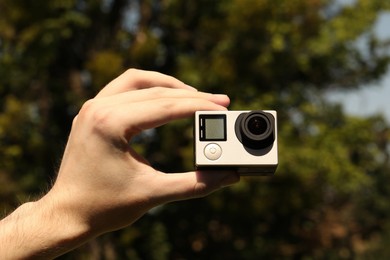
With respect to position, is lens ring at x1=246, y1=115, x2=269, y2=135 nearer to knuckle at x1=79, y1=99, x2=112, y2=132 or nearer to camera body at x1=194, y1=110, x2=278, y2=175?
camera body at x1=194, y1=110, x2=278, y2=175

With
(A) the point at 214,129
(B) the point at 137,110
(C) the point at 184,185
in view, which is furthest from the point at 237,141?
(B) the point at 137,110

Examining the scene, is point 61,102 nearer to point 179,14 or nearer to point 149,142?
point 149,142

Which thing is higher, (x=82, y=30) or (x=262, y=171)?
(x=82, y=30)

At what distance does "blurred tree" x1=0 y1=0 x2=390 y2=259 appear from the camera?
19.3m

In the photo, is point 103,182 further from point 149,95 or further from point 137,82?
point 137,82

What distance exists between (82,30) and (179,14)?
9.44 feet

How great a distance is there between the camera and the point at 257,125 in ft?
9.08

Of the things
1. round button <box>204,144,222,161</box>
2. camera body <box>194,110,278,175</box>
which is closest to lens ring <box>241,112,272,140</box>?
camera body <box>194,110,278,175</box>

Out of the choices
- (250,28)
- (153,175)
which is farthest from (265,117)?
(250,28)

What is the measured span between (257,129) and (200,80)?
16.9m

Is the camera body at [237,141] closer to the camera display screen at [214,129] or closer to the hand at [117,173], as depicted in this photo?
the camera display screen at [214,129]

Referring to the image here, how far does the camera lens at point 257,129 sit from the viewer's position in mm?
2752

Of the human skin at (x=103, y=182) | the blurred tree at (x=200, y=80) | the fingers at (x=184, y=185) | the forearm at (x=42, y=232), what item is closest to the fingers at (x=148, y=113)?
the human skin at (x=103, y=182)

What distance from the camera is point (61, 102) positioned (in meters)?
21.9
